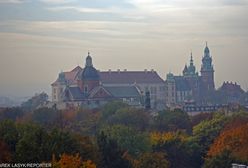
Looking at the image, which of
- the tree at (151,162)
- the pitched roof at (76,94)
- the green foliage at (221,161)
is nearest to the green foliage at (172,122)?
the green foliage at (221,161)

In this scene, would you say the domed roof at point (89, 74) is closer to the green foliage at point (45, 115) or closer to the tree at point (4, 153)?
the green foliage at point (45, 115)

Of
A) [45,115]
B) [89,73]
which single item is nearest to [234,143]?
[45,115]

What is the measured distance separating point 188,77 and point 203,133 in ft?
239

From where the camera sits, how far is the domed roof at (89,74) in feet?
270

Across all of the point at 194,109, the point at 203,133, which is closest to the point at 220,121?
the point at 203,133

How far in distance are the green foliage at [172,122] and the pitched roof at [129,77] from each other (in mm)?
55056

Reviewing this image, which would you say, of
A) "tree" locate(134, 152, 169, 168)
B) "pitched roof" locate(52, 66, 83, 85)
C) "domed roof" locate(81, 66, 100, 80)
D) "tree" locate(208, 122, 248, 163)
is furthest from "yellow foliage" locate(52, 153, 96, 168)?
"pitched roof" locate(52, 66, 83, 85)

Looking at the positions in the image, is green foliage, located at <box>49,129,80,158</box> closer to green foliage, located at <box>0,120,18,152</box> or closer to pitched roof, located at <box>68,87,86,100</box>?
green foliage, located at <box>0,120,18,152</box>

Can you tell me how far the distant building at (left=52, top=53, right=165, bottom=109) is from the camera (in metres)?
79.5

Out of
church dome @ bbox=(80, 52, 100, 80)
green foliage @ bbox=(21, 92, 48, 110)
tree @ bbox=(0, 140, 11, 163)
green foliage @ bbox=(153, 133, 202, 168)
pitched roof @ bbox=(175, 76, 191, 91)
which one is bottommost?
green foliage @ bbox=(153, 133, 202, 168)

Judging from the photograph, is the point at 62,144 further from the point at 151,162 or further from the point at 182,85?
the point at 182,85

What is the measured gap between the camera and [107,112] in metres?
53.8

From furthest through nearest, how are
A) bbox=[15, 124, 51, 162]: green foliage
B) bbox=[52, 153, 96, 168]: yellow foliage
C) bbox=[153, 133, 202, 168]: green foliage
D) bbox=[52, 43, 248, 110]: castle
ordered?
bbox=[52, 43, 248, 110]: castle, bbox=[153, 133, 202, 168]: green foliage, bbox=[15, 124, 51, 162]: green foliage, bbox=[52, 153, 96, 168]: yellow foliage

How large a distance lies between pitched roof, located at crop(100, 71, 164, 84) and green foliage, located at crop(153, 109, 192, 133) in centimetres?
5506
